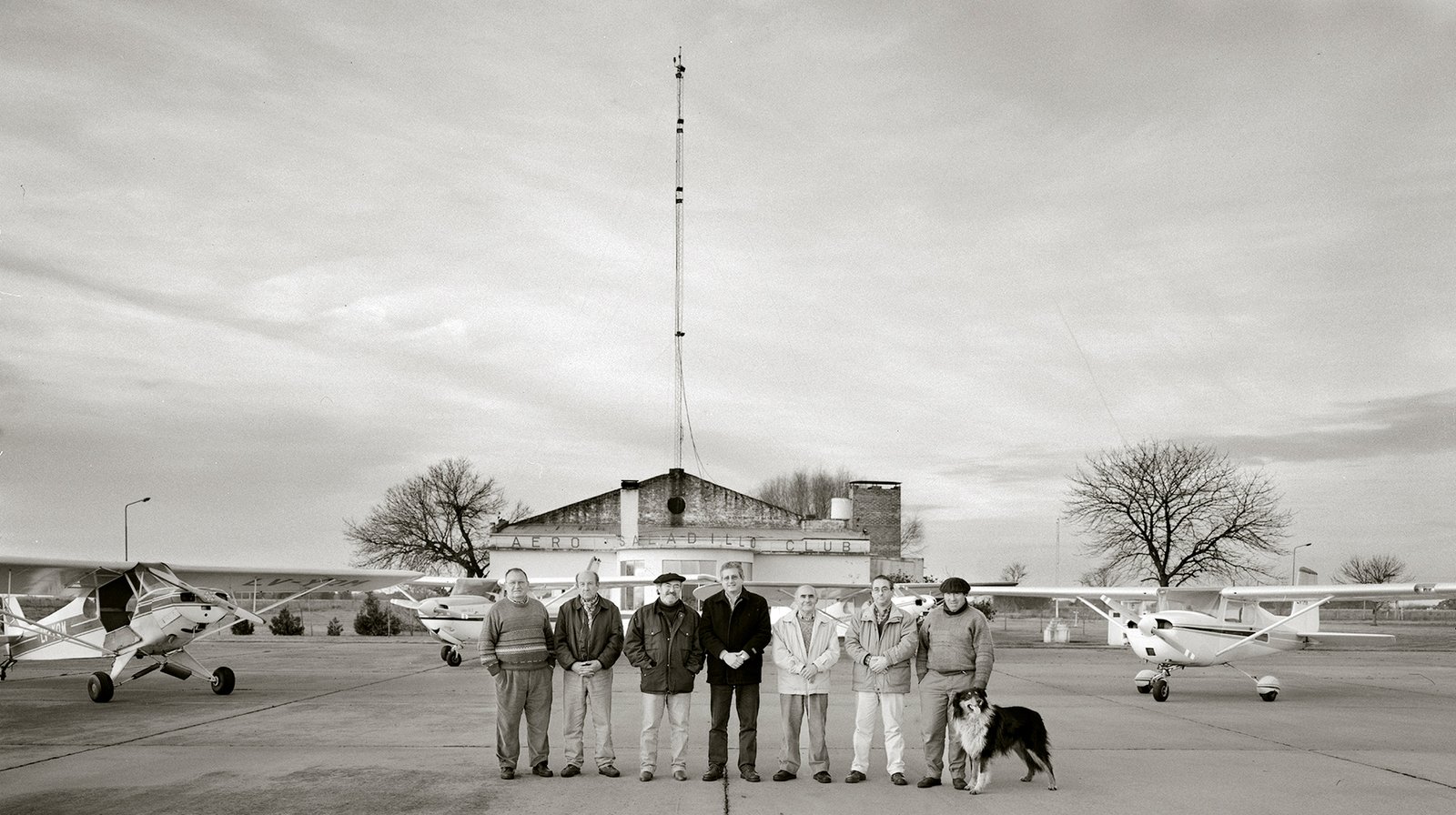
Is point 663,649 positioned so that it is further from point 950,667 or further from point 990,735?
point 990,735

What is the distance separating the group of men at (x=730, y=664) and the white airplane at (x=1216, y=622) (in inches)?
351

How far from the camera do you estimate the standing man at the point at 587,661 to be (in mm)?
8719

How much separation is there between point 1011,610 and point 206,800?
93.5 meters

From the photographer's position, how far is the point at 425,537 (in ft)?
180

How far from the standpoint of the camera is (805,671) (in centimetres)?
843

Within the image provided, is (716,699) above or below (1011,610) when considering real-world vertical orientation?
above

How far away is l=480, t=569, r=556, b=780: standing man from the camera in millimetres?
8648

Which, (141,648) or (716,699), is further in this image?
(141,648)

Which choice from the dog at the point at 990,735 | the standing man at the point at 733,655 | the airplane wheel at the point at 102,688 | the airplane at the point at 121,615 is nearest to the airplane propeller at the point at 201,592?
the airplane at the point at 121,615

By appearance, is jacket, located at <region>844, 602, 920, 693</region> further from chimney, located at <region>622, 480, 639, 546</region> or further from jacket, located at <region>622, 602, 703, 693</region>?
chimney, located at <region>622, 480, 639, 546</region>

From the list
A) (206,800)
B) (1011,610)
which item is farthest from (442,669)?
(1011,610)

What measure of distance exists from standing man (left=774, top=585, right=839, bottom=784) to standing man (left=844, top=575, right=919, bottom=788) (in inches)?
9.9

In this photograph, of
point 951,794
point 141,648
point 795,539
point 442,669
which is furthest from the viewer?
point 795,539

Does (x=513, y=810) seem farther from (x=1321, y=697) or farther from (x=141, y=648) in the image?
(x=1321, y=697)
